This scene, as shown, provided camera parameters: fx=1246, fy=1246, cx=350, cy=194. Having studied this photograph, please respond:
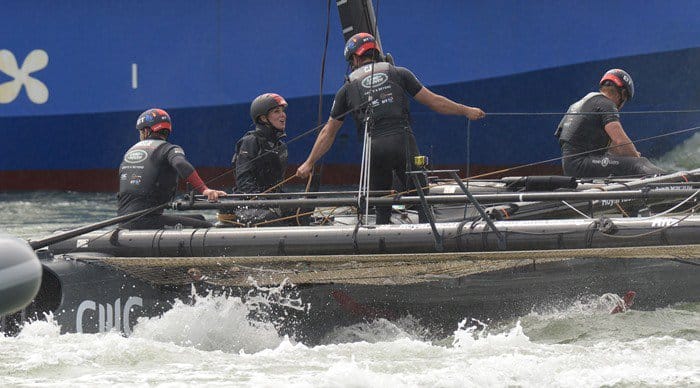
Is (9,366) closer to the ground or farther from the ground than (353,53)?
closer to the ground

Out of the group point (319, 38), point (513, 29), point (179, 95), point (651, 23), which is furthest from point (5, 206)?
point (651, 23)

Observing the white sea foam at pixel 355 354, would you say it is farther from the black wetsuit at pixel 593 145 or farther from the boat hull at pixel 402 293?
the black wetsuit at pixel 593 145

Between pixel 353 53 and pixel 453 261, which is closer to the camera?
pixel 453 261

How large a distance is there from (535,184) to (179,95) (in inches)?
512

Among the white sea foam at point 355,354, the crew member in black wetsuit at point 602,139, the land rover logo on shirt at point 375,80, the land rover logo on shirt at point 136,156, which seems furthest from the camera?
the crew member in black wetsuit at point 602,139

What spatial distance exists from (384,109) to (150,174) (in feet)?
Answer: 5.27

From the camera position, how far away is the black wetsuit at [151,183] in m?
8.16

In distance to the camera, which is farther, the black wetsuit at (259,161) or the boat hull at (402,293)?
the black wetsuit at (259,161)

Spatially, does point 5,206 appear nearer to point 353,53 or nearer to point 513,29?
point 513,29

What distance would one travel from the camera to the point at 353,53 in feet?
27.1

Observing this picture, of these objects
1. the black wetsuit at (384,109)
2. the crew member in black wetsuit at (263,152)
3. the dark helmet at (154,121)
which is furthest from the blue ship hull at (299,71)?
the dark helmet at (154,121)

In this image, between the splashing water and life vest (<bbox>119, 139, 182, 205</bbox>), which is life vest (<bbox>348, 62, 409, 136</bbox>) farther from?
the splashing water

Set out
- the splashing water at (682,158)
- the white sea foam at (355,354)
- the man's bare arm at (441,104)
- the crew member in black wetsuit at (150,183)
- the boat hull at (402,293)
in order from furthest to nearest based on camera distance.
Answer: the splashing water at (682,158)
the crew member in black wetsuit at (150,183)
the man's bare arm at (441,104)
the boat hull at (402,293)
the white sea foam at (355,354)

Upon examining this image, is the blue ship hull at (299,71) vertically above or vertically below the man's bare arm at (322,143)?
above
